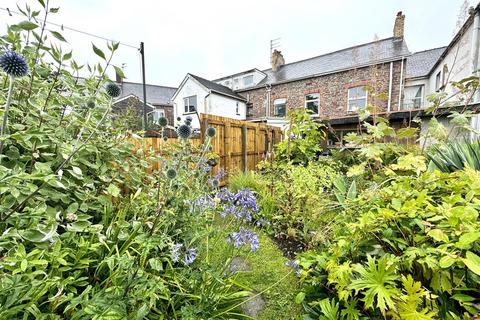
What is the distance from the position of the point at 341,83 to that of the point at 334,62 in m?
2.24

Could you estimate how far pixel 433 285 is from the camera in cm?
96

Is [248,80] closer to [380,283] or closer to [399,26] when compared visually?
[399,26]

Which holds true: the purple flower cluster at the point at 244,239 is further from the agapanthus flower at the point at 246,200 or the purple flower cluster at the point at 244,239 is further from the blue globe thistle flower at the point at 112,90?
the blue globe thistle flower at the point at 112,90

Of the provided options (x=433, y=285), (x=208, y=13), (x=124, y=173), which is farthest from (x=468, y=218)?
(x=208, y=13)

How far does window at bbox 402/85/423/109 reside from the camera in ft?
39.6

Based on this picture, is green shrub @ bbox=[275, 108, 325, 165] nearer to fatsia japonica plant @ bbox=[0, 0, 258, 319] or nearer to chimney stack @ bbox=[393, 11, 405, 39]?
fatsia japonica plant @ bbox=[0, 0, 258, 319]

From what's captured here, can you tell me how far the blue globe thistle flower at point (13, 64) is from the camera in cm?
103

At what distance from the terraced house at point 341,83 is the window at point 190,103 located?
0.44 ft

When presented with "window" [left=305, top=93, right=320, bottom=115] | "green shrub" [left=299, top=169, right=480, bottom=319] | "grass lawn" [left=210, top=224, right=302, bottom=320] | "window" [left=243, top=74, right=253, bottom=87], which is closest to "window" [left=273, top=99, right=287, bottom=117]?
"window" [left=305, top=93, right=320, bottom=115]

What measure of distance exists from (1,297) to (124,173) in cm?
115

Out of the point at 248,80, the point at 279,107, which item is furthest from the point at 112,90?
the point at 248,80

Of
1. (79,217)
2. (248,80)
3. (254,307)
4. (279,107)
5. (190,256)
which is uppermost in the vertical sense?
(248,80)

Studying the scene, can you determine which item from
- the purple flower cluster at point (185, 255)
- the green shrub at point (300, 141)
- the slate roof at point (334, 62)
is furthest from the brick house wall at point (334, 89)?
the purple flower cluster at point (185, 255)

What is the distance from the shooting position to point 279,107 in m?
15.3
